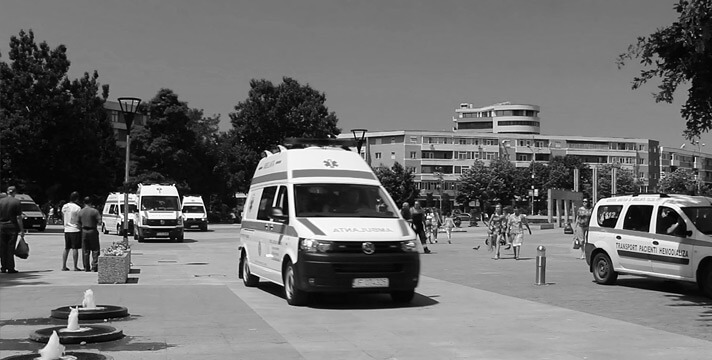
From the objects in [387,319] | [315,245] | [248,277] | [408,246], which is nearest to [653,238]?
[408,246]

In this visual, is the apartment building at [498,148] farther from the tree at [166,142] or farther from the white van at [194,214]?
the white van at [194,214]

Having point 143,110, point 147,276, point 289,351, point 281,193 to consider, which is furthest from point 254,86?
point 289,351

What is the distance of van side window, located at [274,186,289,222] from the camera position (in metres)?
13.5

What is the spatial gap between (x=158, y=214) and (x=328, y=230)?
2641 centimetres

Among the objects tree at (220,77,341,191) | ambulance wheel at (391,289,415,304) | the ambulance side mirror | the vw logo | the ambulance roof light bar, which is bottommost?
ambulance wheel at (391,289,415,304)

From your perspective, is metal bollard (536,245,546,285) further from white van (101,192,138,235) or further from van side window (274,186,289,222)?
white van (101,192,138,235)

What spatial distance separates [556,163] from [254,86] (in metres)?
60.2

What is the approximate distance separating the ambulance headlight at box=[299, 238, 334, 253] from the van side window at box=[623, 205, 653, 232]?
723 cm

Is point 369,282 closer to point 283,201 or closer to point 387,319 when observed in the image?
point 387,319

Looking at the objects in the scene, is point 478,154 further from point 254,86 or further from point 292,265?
point 292,265

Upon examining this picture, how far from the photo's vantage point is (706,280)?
14766 mm

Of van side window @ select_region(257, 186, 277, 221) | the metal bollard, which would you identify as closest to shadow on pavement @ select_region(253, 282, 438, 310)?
van side window @ select_region(257, 186, 277, 221)

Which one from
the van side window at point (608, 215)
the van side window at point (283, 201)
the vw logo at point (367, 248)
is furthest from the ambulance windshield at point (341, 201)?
the van side window at point (608, 215)

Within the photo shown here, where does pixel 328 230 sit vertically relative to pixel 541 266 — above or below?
above
